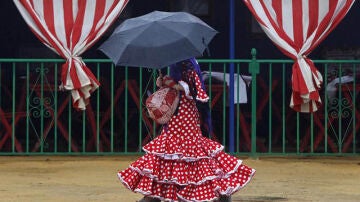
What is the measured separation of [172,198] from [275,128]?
5.66 m

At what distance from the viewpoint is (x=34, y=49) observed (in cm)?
1307

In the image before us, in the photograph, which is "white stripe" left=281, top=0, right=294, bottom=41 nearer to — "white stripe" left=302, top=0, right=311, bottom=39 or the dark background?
"white stripe" left=302, top=0, right=311, bottom=39

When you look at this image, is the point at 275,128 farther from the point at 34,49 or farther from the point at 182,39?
the point at 182,39

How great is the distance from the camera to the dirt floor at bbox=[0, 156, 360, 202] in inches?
321

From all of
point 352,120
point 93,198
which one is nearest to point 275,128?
point 352,120

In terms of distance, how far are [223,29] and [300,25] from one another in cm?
299

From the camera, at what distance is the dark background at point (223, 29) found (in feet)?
43.2

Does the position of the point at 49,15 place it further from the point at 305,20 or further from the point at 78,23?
the point at 305,20

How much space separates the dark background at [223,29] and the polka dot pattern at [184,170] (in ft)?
20.4

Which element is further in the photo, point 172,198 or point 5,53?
point 5,53

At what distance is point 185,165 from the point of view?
6969 millimetres

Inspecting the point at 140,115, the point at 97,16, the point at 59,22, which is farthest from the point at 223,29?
the point at 59,22

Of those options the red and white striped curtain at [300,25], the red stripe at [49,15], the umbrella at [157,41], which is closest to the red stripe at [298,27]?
the red and white striped curtain at [300,25]

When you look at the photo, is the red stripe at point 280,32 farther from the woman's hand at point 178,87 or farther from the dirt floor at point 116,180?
the woman's hand at point 178,87
